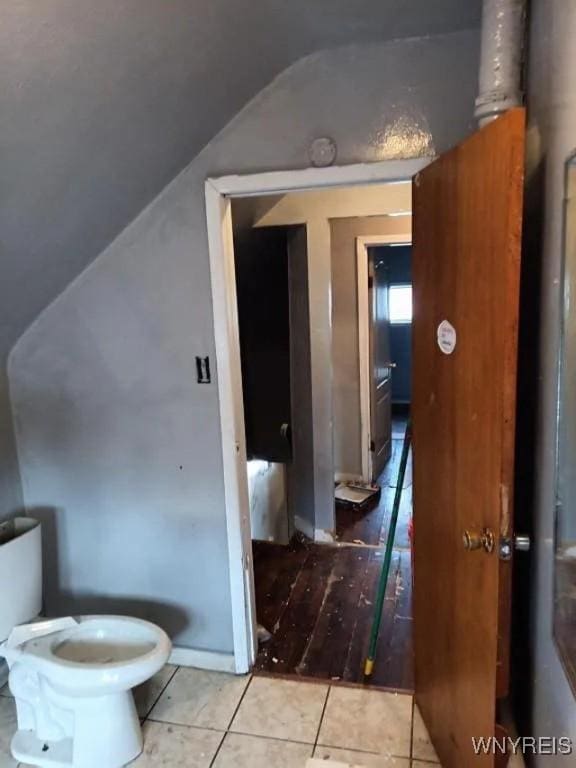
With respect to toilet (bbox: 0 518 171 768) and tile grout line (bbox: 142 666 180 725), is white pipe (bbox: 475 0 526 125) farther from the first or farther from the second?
tile grout line (bbox: 142 666 180 725)

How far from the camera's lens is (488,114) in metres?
1.39

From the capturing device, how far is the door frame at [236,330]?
1.79m

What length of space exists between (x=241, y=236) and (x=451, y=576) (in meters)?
2.20

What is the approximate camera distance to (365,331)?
13.3 ft

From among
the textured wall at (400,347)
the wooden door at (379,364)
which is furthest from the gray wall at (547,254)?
the textured wall at (400,347)

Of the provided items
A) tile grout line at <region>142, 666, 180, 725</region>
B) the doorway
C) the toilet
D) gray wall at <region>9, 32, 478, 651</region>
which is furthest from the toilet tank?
the doorway

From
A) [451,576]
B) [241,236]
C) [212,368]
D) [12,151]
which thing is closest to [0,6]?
[12,151]

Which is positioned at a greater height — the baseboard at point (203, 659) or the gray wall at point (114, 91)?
the gray wall at point (114, 91)

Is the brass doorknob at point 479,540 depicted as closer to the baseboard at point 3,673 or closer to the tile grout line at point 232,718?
the tile grout line at point 232,718

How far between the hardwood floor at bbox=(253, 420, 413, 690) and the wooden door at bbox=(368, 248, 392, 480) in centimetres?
86

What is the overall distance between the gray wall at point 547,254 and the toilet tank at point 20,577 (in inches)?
66.6

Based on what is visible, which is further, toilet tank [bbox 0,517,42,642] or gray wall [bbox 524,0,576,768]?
toilet tank [bbox 0,517,42,642]

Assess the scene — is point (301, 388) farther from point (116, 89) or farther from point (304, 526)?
point (116, 89)

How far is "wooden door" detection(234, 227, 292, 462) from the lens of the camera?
10.9 feet
